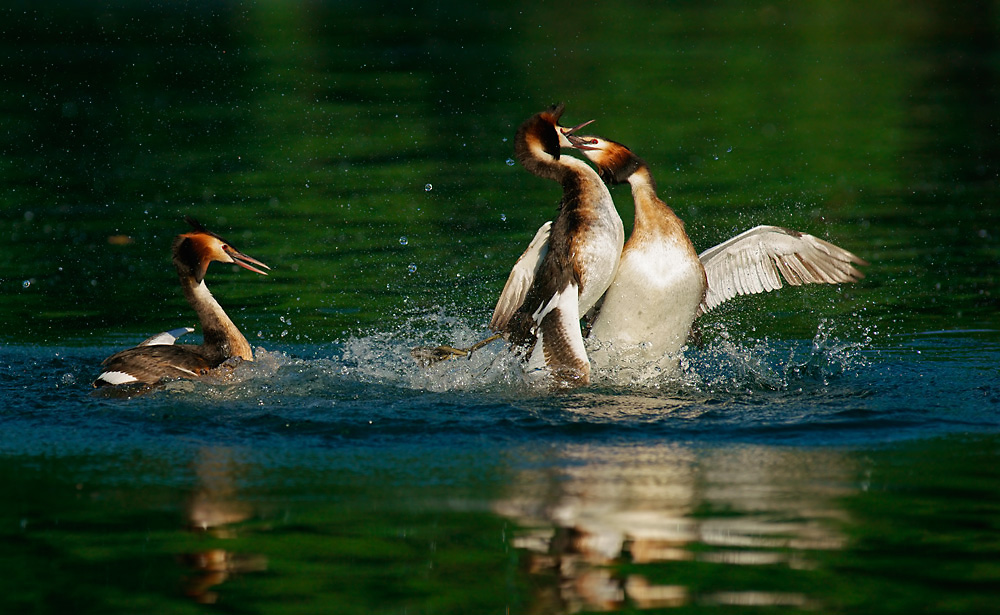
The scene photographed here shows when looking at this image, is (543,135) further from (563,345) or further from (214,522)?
(214,522)

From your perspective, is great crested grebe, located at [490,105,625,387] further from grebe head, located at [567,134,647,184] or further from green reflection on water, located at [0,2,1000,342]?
green reflection on water, located at [0,2,1000,342]

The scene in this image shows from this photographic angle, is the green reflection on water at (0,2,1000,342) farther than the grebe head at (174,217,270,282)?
Yes

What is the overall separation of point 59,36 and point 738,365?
34878 millimetres

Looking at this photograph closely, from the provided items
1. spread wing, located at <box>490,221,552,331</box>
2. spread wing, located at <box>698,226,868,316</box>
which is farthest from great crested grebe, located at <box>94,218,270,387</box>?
spread wing, located at <box>698,226,868,316</box>

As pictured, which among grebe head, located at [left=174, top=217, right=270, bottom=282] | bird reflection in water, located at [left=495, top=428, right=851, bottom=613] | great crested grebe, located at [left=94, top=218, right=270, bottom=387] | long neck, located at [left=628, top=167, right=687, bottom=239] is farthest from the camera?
grebe head, located at [left=174, top=217, right=270, bottom=282]

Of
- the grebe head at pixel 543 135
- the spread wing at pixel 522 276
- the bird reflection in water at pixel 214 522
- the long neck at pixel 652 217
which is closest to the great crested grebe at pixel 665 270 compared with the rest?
the long neck at pixel 652 217

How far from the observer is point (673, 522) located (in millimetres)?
Answer: 6684

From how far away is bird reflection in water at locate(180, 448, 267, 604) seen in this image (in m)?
6.08

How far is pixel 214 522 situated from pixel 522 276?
156 inches

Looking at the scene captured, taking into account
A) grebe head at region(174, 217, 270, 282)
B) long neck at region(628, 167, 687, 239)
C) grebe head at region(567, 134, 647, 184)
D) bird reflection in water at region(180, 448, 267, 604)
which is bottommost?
bird reflection in water at region(180, 448, 267, 604)

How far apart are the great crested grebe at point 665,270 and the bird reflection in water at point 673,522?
Answer: 2.06 metres

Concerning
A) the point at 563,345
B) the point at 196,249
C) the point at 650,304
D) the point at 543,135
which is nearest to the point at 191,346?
the point at 196,249

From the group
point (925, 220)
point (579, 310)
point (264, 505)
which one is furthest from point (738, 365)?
point (925, 220)

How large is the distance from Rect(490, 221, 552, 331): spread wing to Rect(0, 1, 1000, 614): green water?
65cm
